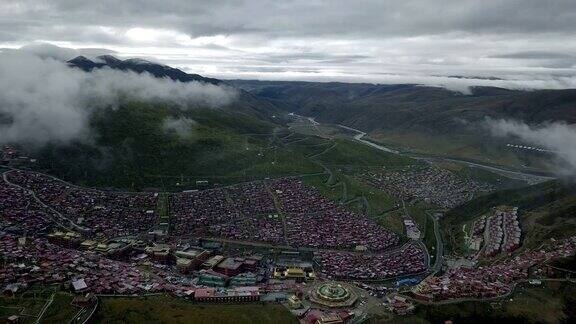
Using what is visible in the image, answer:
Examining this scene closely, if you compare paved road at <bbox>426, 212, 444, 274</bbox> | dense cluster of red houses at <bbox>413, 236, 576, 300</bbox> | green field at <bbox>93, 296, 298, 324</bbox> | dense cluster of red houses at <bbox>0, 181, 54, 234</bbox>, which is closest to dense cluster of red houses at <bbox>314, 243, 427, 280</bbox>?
paved road at <bbox>426, 212, 444, 274</bbox>

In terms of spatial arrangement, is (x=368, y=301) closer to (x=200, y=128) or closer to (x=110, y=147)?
(x=110, y=147)

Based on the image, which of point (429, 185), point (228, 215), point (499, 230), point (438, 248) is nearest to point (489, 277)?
point (438, 248)

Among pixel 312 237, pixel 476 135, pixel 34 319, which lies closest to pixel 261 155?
pixel 312 237

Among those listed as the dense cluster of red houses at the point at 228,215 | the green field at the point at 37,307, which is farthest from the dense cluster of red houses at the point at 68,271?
the dense cluster of red houses at the point at 228,215

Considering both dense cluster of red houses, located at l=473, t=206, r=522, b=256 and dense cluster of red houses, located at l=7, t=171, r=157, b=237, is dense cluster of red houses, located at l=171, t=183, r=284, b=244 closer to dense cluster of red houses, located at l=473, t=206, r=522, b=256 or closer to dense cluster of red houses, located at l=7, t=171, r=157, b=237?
dense cluster of red houses, located at l=7, t=171, r=157, b=237

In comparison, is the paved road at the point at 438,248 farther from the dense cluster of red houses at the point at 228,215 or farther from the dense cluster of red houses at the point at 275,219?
the dense cluster of red houses at the point at 228,215
